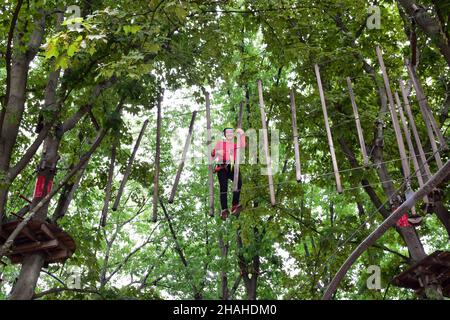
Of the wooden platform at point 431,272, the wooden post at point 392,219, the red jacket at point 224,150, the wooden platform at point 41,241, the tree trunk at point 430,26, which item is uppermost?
the red jacket at point 224,150

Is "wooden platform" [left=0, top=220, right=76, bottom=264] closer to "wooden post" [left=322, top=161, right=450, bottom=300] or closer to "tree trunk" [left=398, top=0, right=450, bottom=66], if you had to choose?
"wooden post" [left=322, top=161, right=450, bottom=300]

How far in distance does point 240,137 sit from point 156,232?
36.1ft

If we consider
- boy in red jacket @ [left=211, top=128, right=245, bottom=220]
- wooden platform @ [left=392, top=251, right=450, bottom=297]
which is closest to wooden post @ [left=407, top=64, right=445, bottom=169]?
wooden platform @ [left=392, top=251, right=450, bottom=297]

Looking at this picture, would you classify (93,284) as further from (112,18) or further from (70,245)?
(112,18)

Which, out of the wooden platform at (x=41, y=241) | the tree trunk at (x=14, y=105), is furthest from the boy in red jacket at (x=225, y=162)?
the tree trunk at (x=14, y=105)

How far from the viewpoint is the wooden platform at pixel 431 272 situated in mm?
8805

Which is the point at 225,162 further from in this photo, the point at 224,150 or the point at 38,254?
the point at 38,254

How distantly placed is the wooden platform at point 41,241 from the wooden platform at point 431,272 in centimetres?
539

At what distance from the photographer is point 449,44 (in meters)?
6.33

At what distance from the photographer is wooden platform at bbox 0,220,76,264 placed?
857cm

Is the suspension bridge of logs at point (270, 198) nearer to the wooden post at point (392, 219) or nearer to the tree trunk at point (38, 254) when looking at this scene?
the tree trunk at point (38, 254)

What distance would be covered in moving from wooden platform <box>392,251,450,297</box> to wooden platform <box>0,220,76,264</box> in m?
5.39

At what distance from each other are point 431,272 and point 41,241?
6.19 m
